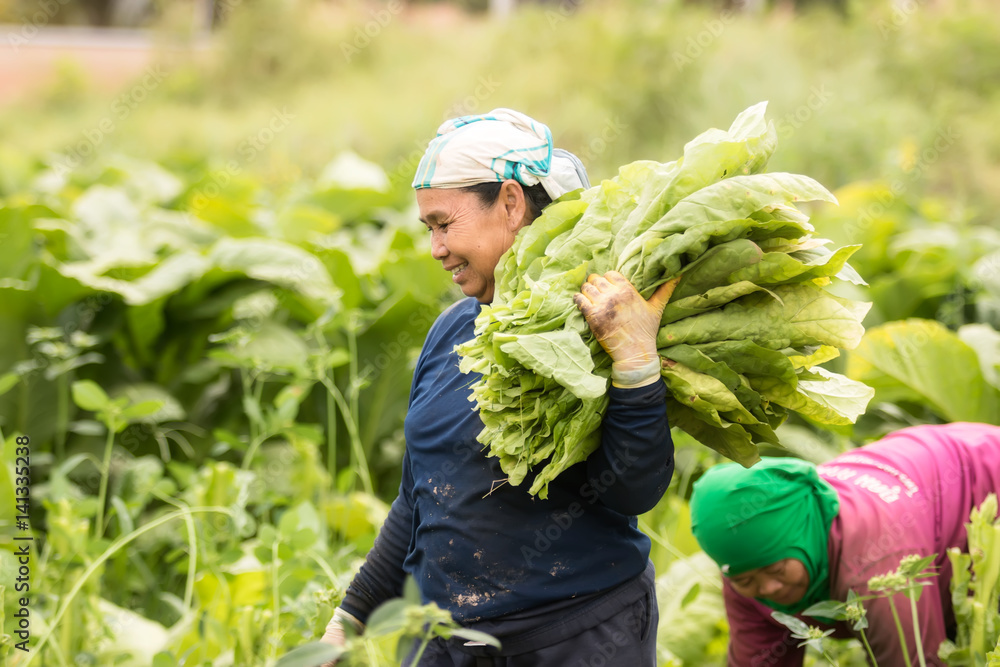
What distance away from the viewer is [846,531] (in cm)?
235

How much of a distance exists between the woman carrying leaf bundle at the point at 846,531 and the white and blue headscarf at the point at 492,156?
40.4 inches

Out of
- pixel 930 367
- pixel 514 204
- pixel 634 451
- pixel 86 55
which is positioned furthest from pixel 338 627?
pixel 86 55

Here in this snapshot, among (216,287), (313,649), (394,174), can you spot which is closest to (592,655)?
(313,649)

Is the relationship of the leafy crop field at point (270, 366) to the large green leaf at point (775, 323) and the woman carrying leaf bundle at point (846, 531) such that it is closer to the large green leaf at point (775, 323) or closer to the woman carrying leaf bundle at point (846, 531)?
the woman carrying leaf bundle at point (846, 531)

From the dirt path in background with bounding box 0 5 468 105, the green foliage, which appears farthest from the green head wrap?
the dirt path in background with bounding box 0 5 468 105

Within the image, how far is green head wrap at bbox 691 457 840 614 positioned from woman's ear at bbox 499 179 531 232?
1.00 metres

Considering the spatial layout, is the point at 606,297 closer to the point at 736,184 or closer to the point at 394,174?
the point at 736,184

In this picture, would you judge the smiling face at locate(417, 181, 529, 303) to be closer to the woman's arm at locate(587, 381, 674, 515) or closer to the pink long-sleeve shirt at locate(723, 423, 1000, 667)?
the woman's arm at locate(587, 381, 674, 515)

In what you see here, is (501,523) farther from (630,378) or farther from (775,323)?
(775,323)

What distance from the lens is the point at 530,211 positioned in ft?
5.92

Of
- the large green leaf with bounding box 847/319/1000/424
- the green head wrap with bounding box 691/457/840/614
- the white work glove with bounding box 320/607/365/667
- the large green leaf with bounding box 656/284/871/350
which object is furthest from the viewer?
the large green leaf with bounding box 847/319/1000/424

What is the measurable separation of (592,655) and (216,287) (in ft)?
9.39

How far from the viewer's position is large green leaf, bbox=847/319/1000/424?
337 centimetres

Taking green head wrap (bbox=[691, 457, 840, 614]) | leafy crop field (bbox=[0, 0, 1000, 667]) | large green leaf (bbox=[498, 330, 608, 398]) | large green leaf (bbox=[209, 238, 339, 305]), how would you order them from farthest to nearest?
large green leaf (bbox=[209, 238, 339, 305]) → leafy crop field (bbox=[0, 0, 1000, 667]) → green head wrap (bbox=[691, 457, 840, 614]) → large green leaf (bbox=[498, 330, 608, 398])
